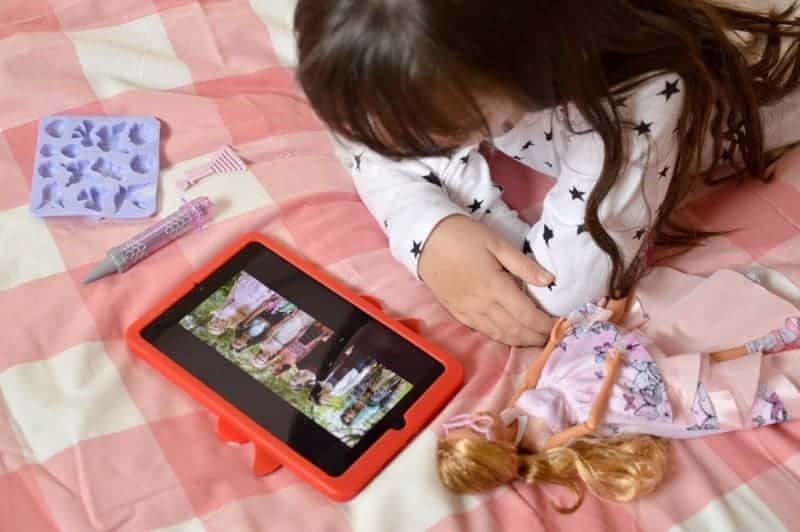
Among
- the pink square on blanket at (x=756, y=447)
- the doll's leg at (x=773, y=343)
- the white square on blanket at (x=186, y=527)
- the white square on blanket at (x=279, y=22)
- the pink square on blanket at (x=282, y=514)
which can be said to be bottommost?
the white square on blanket at (x=186, y=527)

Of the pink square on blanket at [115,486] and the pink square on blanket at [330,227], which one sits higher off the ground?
the pink square on blanket at [330,227]

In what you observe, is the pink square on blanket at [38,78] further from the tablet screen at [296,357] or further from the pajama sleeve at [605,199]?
the pajama sleeve at [605,199]

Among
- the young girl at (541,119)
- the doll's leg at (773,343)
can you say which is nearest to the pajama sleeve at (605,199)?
the young girl at (541,119)

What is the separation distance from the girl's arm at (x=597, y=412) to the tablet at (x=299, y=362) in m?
0.09

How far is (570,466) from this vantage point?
0.70 m

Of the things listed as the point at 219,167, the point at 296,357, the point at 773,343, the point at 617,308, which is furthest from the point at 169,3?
the point at 773,343

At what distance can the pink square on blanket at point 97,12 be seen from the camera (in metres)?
1.00

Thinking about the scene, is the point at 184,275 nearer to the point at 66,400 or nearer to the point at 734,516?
the point at 66,400

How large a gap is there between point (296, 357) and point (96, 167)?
0.26 metres

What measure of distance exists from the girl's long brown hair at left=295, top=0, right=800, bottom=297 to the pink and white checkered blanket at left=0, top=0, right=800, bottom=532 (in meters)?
0.16

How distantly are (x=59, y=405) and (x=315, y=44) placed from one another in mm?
331

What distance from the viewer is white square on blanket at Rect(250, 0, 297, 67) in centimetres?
99

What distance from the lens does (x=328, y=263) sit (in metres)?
0.84

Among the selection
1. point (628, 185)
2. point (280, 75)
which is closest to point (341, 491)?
point (628, 185)
